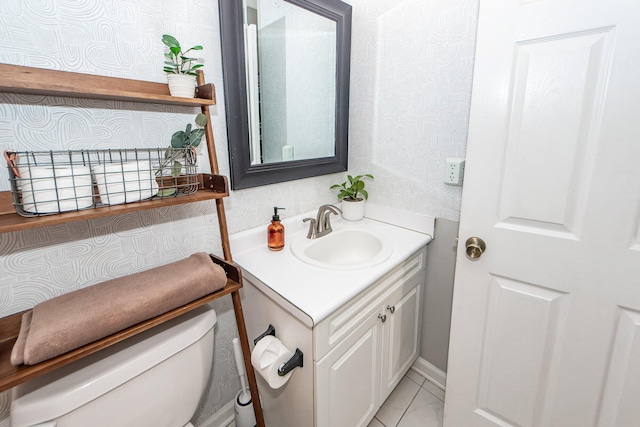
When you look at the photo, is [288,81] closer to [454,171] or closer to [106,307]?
[454,171]

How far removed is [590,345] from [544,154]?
62cm

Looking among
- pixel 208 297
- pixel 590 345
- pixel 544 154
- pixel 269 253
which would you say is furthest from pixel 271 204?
pixel 590 345

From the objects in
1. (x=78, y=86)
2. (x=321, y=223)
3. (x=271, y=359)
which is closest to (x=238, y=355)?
(x=271, y=359)

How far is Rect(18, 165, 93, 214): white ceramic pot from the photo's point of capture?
66 cm

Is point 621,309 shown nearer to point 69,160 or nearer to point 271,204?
point 271,204

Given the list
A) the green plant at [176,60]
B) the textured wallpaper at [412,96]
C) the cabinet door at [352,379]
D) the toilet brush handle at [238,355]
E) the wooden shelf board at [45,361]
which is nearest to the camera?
the wooden shelf board at [45,361]

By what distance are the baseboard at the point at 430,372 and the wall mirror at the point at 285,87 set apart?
3.81ft

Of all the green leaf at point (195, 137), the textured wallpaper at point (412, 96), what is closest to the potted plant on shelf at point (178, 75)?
the green leaf at point (195, 137)

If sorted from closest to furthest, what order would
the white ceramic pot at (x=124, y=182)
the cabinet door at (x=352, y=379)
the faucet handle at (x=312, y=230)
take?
the white ceramic pot at (x=124, y=182) < the cabinet door at (x=352, y=379) < the faucet handle at (x=312, y=230)

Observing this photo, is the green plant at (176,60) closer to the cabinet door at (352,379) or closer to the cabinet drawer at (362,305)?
the cabinet drawer at (362,305)

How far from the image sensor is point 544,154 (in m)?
0.90

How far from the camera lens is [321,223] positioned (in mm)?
1418

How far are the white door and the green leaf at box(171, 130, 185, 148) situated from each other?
0.96m

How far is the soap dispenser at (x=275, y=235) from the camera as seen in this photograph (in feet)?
4.10
